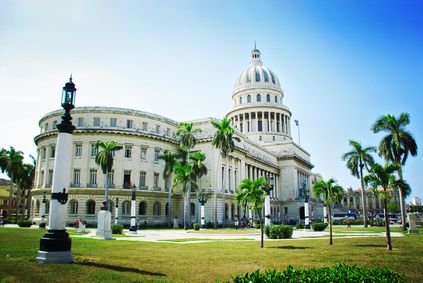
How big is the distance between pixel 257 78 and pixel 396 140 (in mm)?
66496

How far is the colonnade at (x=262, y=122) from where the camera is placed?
10600cm

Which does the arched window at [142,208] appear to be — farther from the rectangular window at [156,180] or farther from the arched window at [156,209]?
the rectangular window at [156,180]

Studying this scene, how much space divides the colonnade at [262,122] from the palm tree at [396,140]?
57103mm

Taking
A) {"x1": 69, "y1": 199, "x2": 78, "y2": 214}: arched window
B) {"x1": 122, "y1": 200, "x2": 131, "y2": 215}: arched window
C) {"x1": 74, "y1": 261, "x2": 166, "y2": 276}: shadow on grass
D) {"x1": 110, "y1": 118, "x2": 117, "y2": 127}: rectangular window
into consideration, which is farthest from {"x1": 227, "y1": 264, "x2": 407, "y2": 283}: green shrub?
{"x1": 110, "y1": 118, "x2": 117, "y2": 127}: rectangular window

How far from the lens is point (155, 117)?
65625 mm

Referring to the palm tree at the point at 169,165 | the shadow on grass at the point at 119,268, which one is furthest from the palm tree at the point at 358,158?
the shadow on grass at the point at 119,268

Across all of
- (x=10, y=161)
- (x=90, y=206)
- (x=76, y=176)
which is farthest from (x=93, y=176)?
(x=10, y=161)

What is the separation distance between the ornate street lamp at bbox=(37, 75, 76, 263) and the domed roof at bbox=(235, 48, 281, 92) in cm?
9545

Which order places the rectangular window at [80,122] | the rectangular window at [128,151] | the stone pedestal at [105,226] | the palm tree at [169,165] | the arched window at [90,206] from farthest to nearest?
the rectangular window at [128,151] < the rectangular window at [80,122] < the palm tree at [169,165] < the arched window at [90,206] < the stone pedestal at [105,226]

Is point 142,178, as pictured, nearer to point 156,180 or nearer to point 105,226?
point 156,180

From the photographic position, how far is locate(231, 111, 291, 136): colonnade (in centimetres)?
10600

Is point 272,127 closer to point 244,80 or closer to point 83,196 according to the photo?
point 244,80

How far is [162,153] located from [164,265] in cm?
5199

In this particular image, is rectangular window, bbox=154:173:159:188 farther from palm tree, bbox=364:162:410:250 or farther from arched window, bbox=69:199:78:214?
palm tree, bbox=364:162:410:250
